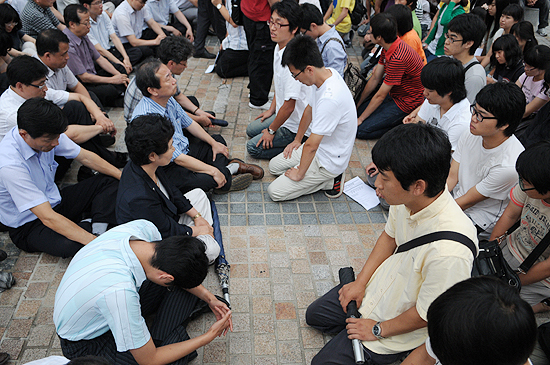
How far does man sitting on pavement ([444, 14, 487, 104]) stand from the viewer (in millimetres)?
4008

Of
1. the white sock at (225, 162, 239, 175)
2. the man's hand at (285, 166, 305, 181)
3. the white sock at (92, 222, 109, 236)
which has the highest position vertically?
the man's hand at (285, 166, 305, 181)

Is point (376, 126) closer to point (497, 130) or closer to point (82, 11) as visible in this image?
point (497, 130)

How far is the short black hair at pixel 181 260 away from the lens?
197 cm

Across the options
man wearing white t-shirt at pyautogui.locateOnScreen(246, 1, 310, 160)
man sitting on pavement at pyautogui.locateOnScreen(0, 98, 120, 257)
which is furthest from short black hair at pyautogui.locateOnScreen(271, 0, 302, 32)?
man sitting on pavement at pyautogui.locateOnScreen(0, 98, 120, 257)

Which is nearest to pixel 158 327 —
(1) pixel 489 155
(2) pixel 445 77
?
(1) pixel 489 155

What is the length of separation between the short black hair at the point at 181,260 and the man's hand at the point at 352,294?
948 mm

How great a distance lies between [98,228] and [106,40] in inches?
154

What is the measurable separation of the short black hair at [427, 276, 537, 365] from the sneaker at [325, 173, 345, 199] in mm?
2599

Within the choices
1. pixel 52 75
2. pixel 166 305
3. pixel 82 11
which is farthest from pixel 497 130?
pixel 82 11

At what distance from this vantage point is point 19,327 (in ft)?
8.55

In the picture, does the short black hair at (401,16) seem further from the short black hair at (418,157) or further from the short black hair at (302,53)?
the short black hair at (418,157)

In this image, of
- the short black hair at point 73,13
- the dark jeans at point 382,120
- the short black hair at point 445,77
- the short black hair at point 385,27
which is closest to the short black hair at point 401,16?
the short black hair at point 385,27

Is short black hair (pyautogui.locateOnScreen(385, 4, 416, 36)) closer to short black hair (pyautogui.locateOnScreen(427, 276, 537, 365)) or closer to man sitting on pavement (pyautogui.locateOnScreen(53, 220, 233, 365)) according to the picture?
man sitting on pavement (pyautogui.locateOnScreen(53, 220, 233, 365))

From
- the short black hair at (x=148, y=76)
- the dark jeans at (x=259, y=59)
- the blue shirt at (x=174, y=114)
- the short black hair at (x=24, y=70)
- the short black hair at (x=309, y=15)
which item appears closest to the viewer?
the short black hair at (x=24, y=70)
